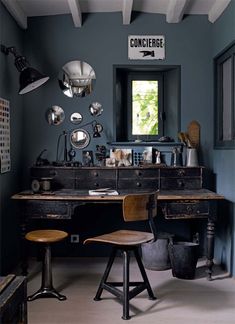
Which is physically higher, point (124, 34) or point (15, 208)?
point (124, 34)

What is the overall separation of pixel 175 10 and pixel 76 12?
3.21 feet

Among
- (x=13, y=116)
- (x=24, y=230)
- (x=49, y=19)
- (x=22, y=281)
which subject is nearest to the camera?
(x=22, y=281)

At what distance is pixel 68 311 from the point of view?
Result: 301 centimetres

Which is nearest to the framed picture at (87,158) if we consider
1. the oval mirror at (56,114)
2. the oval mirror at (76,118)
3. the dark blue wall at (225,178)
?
the oval mirror at (76,118)

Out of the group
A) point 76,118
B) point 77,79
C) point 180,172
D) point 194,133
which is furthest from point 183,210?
point 77,79

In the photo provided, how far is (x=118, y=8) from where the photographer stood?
4238 millimetres

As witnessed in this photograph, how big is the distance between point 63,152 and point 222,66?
1.89 metres

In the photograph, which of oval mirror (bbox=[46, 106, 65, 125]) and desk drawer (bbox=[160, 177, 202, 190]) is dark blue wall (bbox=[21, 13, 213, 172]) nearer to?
oval mirror (bbox=[46, 106, 65, 125])

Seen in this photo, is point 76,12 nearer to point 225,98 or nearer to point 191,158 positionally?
point 225,98

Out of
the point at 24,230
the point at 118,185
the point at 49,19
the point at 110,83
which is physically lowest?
the point at 24,230

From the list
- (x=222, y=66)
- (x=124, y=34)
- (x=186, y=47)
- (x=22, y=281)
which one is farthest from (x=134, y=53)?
(x=22, y=281)

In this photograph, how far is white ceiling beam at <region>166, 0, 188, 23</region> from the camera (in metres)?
3.90

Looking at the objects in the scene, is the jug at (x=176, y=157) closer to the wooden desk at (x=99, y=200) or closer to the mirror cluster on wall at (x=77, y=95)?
the wooden desk at (x=99, y=200)

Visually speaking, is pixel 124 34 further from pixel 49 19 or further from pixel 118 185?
pixel 118 185
